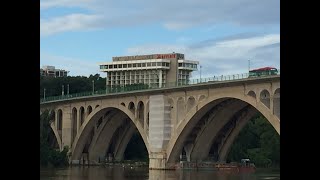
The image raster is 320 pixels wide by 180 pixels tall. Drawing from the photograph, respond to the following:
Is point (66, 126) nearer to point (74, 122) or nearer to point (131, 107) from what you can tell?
point (74, 122)

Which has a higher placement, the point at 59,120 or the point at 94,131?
the point at 59,120

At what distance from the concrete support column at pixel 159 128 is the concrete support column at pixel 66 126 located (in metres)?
15.8

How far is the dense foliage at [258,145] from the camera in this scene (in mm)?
70000

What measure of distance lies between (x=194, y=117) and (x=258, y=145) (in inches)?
870

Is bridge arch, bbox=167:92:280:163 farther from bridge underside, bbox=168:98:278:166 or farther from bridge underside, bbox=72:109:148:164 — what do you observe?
bridge underside, bbox=72:109:148:164

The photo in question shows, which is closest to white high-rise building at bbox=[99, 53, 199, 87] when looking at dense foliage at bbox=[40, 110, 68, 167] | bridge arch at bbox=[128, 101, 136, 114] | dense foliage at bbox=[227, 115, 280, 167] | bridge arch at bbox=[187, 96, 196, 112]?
dense foliage at bbox=[227, 115, 280, 167]

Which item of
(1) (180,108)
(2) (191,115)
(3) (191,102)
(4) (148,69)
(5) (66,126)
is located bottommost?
(5) (66,126)

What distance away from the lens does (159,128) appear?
58312 millimetres

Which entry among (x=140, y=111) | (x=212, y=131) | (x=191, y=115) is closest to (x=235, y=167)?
(x=212, y=131)

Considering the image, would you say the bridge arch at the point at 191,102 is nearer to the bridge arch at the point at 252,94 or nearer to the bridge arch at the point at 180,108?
the bridge arch at the point at 180,108

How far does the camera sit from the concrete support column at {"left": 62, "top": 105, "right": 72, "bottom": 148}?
72312mm

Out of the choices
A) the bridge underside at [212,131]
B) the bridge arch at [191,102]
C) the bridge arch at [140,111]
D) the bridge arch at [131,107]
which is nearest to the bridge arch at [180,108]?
the bridge arch at [191,102]
